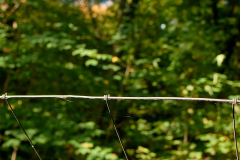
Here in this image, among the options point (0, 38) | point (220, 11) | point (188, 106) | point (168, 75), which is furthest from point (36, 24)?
point (220, 11)

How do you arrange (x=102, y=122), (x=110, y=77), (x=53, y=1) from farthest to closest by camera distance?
(x=53, y=1) → (x=102, y=122) → (x=110, y=77)

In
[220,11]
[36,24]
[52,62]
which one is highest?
[220,11]

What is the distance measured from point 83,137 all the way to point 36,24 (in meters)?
2.36

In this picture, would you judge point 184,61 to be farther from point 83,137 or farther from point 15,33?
point 15,33

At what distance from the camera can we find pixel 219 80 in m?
2.29

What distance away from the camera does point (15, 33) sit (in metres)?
3.41

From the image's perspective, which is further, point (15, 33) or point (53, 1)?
point (53, 1)

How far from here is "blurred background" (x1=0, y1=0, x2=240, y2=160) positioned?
253 centimetres

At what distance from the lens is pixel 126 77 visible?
10.1 ft

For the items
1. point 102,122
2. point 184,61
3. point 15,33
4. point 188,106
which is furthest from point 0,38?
Answer: point 188,106

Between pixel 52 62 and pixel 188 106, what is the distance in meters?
2.32

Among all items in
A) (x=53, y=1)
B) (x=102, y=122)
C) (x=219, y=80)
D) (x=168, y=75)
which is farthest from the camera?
(x=53, y=1)

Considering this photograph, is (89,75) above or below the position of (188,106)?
above

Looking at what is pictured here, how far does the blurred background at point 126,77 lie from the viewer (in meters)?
2.53
